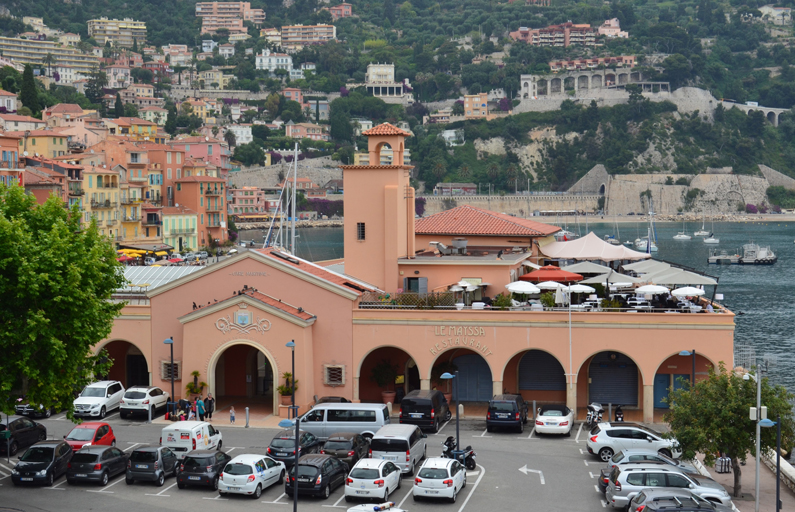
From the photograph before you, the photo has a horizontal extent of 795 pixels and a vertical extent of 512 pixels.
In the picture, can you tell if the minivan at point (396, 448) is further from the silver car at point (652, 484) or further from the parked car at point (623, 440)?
the parked car at point (623, 440)

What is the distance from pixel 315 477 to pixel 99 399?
12.3 m

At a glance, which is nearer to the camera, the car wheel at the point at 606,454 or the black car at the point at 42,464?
the black car at the point at 42,464

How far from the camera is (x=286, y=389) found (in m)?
32.3

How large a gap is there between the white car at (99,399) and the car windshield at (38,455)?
23.5 ft

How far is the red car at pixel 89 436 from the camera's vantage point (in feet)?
86.8

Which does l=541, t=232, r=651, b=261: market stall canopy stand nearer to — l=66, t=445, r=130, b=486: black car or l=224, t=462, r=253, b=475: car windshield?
l=224, t=462, r=253, b=475: car windshield

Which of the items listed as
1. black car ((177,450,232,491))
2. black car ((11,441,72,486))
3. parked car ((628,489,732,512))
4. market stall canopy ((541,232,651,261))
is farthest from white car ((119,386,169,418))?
market stall canopy ((541,232,651,261))

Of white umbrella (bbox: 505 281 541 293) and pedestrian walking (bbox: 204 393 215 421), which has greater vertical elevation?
white umbrella (bbox: 505 281 541 293)

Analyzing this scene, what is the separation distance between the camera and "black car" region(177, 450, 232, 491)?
2403 centimetres

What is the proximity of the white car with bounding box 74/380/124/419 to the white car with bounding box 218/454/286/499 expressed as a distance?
10016 millimetres

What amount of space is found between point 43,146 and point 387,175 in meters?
81.9

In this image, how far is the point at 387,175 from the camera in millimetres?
38469

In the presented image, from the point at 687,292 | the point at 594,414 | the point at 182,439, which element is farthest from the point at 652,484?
the point at 687,292

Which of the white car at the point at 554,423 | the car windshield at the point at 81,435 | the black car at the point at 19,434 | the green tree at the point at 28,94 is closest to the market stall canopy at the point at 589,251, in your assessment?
the white car at the point at 554,423
